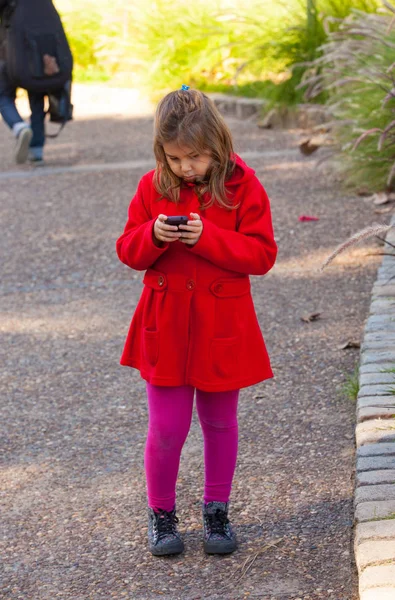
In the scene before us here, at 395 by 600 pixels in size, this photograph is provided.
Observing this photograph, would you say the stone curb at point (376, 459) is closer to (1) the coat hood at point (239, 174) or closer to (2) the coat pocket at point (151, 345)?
(2) the coat pocket at point (151, 345)

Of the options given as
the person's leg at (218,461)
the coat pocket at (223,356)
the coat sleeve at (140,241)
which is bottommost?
the person's leg at (218,461)

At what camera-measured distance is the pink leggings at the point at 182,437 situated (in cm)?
271

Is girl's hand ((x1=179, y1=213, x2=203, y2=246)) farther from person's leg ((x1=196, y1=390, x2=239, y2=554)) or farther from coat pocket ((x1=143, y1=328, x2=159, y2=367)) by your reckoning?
person's leg ((x1=196, y1=390, x2=239, y2=554))

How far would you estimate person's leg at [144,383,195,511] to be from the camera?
271 cm

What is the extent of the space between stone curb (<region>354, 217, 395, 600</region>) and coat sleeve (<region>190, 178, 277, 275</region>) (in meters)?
0.73

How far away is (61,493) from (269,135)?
7210 mm

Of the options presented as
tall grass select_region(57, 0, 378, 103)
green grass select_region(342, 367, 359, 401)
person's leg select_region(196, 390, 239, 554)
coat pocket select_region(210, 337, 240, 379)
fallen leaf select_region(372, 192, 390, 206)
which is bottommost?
tall grass select_region(57, 0, 378, 103)

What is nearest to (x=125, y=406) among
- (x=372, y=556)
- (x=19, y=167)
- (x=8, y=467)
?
(x=8, y=467)

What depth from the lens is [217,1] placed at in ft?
43.8

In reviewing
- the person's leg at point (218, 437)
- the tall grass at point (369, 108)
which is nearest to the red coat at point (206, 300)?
the person's leg at point (218, 437)

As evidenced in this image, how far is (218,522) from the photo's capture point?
280 cm

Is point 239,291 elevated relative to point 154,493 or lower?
elevated

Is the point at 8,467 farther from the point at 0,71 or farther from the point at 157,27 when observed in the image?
the point at 157,27

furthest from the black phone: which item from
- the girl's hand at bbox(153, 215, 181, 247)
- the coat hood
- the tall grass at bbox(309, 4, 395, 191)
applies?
the tall grass at bbox(309, 4, 395, 191)
